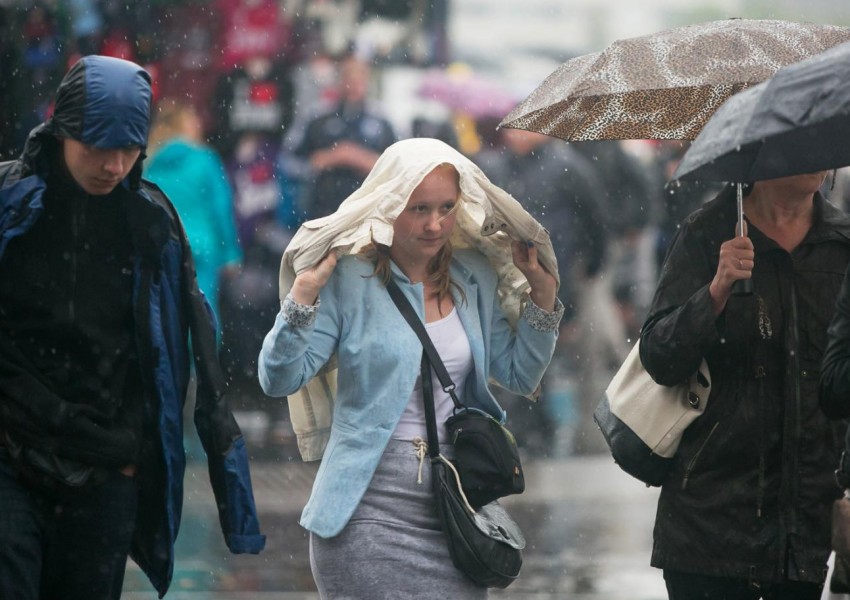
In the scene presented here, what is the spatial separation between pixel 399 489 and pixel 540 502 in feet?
18.6

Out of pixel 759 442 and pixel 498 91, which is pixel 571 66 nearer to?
pixel 759 442

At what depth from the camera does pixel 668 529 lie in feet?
16.8

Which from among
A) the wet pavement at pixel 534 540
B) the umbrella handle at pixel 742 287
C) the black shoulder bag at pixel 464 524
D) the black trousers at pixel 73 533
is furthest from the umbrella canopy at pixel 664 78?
the wet pavement at pixel 534 540

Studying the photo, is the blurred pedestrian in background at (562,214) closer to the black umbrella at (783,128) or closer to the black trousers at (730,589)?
the black trousers at (730,589)

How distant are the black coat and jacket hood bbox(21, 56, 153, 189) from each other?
1.56 metres

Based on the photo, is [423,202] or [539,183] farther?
[539,183]

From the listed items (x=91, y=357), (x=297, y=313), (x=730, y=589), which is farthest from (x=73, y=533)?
(x=730, y=589)

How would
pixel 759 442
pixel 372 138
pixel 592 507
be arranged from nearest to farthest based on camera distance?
pixel 759 442 → pixel 592 507 → pixel 372 138

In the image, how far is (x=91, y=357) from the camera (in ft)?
16.2

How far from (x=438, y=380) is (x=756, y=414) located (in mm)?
900

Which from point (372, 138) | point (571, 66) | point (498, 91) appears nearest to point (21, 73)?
point (372, 138)

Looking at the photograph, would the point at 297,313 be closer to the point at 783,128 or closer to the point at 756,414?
the point at 756,414

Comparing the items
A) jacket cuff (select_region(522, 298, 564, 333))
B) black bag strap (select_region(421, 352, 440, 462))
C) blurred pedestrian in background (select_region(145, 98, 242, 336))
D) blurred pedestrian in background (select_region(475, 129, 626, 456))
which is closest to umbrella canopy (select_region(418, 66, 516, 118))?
blurred pedestrian in background (select_region(475, 129, 626, 456))

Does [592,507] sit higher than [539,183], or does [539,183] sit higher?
[539,183]
